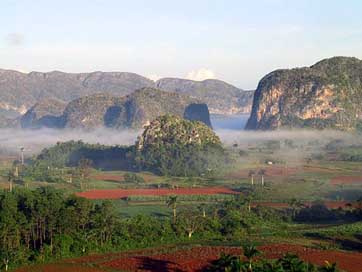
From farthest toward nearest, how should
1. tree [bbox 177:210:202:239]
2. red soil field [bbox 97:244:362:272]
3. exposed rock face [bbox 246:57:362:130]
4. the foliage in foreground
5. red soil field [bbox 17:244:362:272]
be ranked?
exposed rock face [bbox 246:57:362:130] → tree [bbox 177:210:202:239] → red soil field [bbox 17:244:362:272] → red soil field [bbox 97:244:362:272] → the foliage in foreground

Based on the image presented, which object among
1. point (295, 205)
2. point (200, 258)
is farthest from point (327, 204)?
point (200, 258)

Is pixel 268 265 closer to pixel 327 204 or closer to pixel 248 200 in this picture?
pixel 248 200

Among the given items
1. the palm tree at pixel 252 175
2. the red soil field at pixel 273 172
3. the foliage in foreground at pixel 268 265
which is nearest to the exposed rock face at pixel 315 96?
the red soil field at pixel 273 172

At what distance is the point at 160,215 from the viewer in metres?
74.2

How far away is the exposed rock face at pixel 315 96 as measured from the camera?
162m

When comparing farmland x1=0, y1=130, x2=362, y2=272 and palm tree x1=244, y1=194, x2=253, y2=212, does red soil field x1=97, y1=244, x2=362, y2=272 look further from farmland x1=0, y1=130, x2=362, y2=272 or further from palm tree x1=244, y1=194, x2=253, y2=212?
palm tree x1=244, y1=194, x2=253, y2=212

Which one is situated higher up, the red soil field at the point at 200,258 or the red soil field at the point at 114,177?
the red soil field at the point at 114,177

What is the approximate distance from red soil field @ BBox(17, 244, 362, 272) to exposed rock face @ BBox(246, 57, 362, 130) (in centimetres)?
10849

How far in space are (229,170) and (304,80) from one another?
62377mm

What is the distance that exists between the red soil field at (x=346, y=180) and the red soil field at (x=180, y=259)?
37447 mm

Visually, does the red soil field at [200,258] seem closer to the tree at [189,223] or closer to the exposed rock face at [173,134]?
the tree at [189,223]

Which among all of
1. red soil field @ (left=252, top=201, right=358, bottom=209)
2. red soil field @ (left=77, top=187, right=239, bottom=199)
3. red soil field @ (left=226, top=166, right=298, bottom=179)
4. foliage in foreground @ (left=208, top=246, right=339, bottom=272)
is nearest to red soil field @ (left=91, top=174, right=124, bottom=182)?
red soil field @ (left=77, top=187, right=239, bottom=199)

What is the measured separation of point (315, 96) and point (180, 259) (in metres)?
117

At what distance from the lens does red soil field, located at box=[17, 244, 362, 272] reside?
50031 mm
